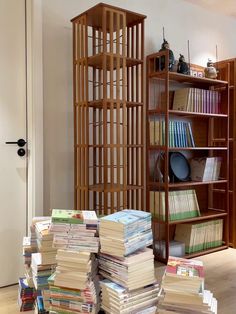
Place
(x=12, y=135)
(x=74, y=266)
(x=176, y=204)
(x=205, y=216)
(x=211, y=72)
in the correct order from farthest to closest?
(x=211, y=72) < (x=205, y=216) < (x=176, y=204) < (x=12, y=135) < (x=74, y=266)

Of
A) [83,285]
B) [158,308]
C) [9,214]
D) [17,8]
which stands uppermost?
[17,8]

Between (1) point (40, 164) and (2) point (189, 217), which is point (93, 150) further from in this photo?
(2) point (189, 217)

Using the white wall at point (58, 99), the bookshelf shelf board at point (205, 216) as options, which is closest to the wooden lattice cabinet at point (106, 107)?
the white wall at point (58, 99)

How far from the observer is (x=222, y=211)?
3971 millimetres

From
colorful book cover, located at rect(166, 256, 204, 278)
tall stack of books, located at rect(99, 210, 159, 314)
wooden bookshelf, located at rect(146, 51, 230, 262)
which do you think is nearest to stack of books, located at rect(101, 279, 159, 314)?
tall stack of books, located at rect(99, 210, 159, 314)

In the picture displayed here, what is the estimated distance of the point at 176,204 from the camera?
3539 mm

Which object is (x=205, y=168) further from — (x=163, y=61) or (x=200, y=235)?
(x=163, y=61)

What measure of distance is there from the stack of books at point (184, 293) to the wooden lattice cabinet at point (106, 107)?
3.10 feet

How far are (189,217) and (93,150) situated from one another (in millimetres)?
1291

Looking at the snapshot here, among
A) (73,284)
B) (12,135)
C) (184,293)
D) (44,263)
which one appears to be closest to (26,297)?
(44,263)

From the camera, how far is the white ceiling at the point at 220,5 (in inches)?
157

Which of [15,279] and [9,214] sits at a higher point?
[9,214]

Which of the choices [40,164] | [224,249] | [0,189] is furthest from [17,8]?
[224,249]

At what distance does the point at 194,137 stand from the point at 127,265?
242 cm
